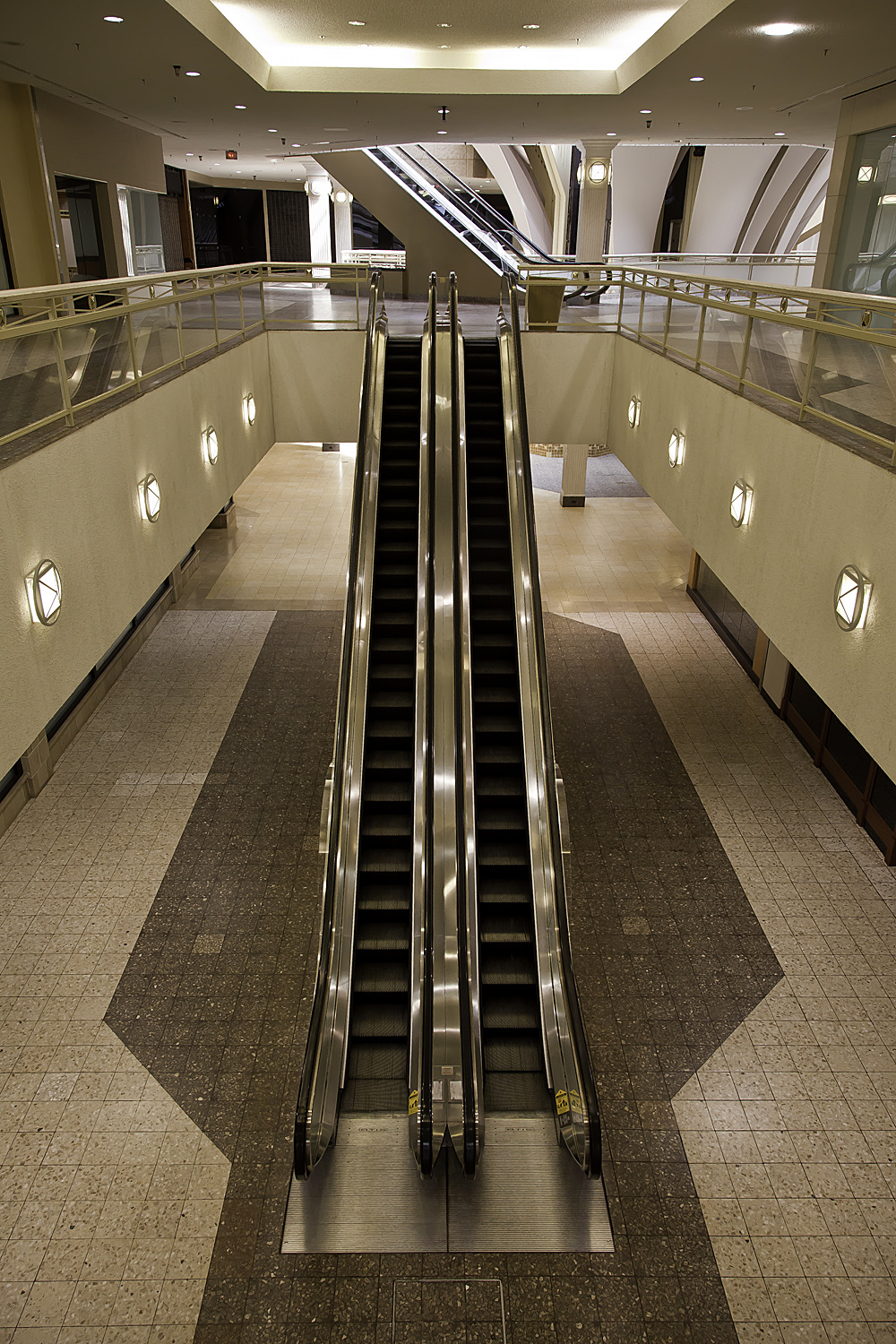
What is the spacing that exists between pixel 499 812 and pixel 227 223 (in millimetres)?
30584

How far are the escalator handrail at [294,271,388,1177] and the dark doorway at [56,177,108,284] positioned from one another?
27.1 ft

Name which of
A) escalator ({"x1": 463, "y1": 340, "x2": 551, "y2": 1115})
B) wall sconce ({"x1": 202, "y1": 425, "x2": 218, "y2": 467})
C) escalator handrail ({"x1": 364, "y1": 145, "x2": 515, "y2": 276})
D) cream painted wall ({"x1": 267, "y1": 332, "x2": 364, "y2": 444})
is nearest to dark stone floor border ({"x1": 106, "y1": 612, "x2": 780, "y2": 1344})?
escalator ({"x1": 463, "y1": 340, "x2": 551, "y2": 1115})

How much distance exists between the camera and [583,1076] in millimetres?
5027

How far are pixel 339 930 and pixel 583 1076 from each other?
1817mm

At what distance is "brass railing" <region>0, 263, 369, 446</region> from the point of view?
4988mm

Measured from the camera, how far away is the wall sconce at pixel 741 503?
652 cm

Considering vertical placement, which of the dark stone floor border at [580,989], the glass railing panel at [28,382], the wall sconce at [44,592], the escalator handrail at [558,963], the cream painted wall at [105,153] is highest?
the cream painted wall at [105,153]

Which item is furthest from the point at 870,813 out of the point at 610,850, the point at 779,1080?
the point at 779,1080

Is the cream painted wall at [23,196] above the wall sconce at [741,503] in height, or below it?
above

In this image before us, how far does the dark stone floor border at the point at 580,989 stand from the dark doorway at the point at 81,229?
322 inches

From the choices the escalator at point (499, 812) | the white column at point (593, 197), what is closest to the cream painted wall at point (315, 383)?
the escalator at point (499, 812)

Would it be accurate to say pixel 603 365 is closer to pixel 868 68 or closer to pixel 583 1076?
pixel 868 68

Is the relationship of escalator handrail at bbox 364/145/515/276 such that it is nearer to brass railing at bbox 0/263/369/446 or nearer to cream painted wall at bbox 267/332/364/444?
cream painted wall at bbox 267/332/364/444

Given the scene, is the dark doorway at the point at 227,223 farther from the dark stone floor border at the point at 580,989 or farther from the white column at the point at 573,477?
the dark stone floor border at the point at 580,989
